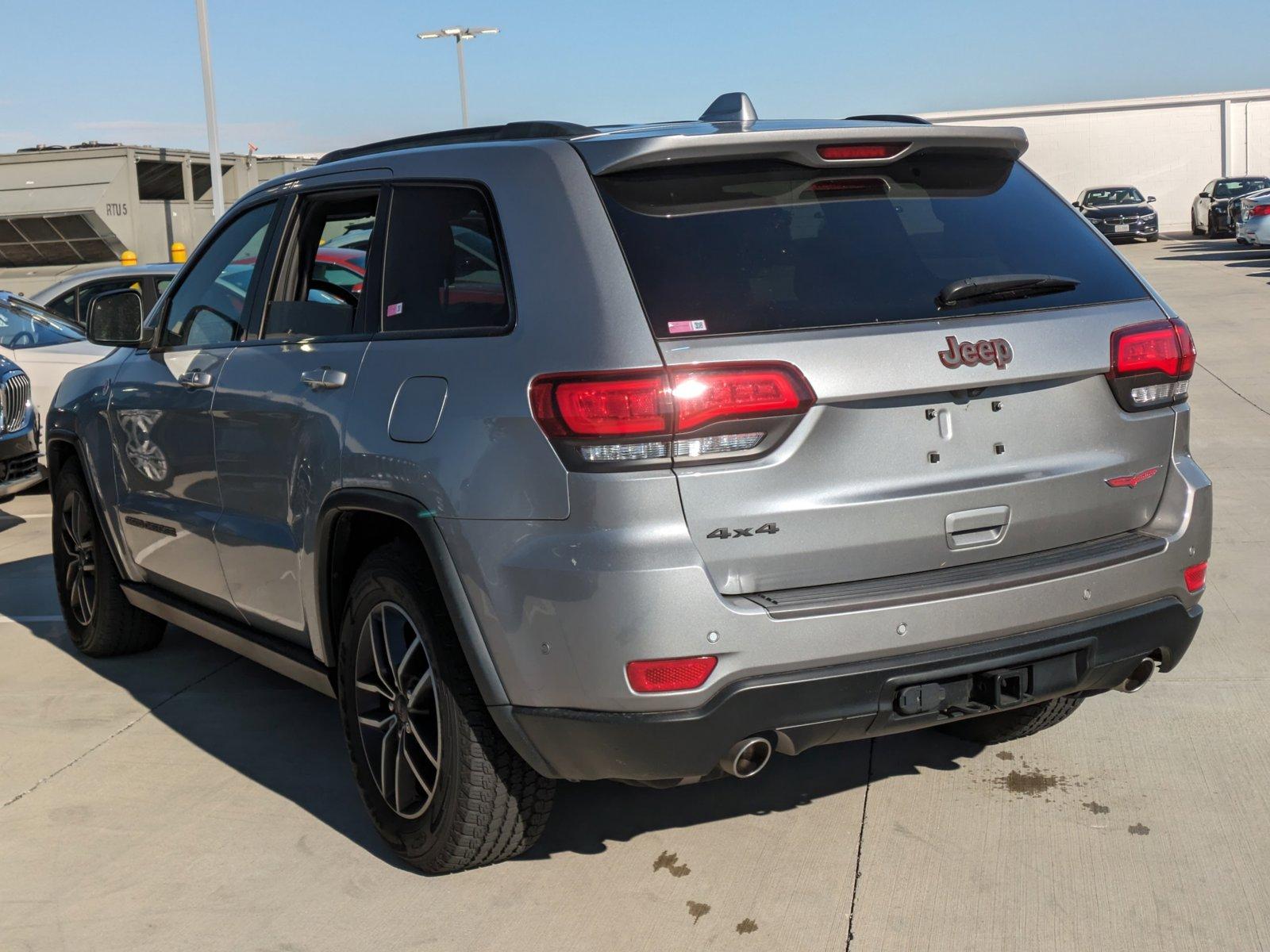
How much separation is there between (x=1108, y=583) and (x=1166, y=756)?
1160 mm

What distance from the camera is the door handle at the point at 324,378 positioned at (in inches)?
150

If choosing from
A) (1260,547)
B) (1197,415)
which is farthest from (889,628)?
(1197,415)

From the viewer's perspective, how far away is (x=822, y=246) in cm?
330

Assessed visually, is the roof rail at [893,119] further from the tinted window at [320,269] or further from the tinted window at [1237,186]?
the tinted window at [1237,186]

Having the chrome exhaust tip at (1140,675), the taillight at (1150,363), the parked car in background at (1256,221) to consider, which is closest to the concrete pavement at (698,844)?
the chrome exhaust tip at (1140,675)

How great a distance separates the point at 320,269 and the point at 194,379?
1.87ft

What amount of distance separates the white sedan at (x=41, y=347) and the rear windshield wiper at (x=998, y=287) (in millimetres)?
7889

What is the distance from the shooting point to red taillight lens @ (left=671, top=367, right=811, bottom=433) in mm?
3004

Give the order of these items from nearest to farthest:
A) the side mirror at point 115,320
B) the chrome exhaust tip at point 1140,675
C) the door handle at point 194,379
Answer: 1. the chrome exhaust tip at point 1140,675
2. the door handle at point 194,379
3. the side mirror at point 115,320

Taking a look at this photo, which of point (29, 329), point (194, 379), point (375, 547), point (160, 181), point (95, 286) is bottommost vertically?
point (375, 547)

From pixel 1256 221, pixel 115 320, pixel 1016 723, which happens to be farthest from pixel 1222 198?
pixel 115 320

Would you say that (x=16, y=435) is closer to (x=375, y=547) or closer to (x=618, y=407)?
(x=375, y=547)

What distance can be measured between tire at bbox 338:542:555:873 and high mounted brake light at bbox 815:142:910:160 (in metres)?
1.39

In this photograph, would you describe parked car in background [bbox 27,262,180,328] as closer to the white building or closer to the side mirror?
the side mirror
